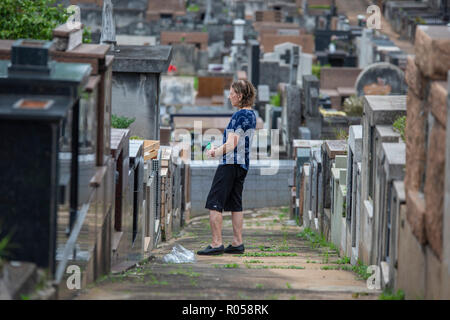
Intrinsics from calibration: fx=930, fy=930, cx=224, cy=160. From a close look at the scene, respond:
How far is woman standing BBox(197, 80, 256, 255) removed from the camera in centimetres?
852

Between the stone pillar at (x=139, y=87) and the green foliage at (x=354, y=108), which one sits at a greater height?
the stone pillar at (x=139, y=87)

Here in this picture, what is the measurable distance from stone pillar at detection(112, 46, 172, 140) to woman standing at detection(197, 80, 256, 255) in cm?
469

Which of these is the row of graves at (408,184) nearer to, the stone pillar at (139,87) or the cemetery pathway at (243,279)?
the cemetery pathway at (243,279)

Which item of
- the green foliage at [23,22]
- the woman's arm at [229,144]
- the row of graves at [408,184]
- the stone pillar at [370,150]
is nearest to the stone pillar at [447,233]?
the row of graves at [408,184]

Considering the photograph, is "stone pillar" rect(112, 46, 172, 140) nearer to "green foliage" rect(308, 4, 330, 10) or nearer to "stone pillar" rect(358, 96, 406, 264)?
"stone pillar" rect(358, 96, 406, 264)

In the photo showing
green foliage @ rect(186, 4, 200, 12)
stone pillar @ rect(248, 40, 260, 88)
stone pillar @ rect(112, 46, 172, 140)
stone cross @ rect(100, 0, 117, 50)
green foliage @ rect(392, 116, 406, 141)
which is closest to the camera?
green foliage @ rect(392, 116, 406, 141)

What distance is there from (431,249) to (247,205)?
54.7ft

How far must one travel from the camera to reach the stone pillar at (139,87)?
43.6 ft

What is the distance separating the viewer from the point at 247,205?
22141 mm

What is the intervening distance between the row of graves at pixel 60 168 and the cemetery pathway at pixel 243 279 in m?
0.28

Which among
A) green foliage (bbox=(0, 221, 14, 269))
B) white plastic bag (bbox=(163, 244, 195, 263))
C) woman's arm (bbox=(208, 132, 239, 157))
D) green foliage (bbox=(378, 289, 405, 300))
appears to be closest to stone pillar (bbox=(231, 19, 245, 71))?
white plastic bag (bbox=(163, 244, 195, 263))

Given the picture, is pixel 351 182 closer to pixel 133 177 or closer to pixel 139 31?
pixel 133 177

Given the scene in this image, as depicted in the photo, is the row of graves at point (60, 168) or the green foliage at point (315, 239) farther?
the green foliage at point (315, 239)

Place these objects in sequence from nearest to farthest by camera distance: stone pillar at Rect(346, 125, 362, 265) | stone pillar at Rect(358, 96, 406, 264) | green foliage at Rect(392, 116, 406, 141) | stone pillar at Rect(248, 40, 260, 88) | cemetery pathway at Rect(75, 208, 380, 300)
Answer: cemetery pathway at Rect(75, 208, 380, 300) < green foliage at Rect(392, 116, 406, 141) < stone pillar at Rect(358, 96, 406, 264) < stone pillar at Rect(346, 125, 362, 265) < stone pillar at Rect(248, 40, 260, 88)
